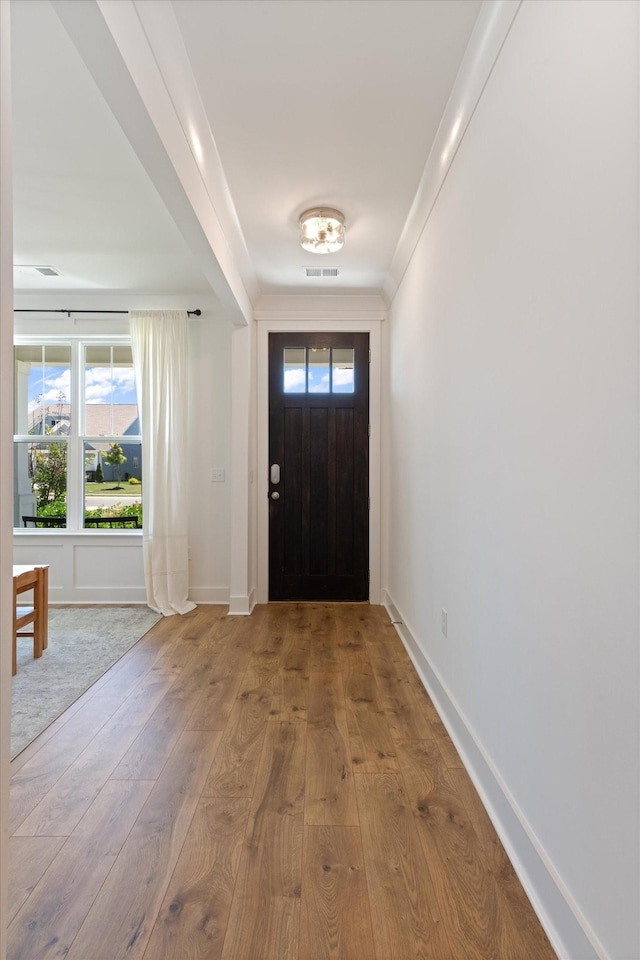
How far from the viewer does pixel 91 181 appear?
2656 mm

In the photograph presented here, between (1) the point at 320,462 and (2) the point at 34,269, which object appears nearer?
(2) the point at 34,269

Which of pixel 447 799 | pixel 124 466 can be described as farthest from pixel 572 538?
pixel 124 466

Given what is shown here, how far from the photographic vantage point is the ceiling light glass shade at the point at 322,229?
2932 millimetres

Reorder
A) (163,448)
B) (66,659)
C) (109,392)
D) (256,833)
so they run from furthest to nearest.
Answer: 1. (109,392)
2. (163,448)
3. (66,659)
4. (256,833)

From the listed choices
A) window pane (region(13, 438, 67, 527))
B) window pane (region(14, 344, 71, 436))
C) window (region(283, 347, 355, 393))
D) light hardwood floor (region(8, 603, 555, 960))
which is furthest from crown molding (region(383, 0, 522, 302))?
window pane (region(13, 438, 67, 527))

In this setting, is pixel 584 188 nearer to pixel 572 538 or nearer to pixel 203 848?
pixel 572 538

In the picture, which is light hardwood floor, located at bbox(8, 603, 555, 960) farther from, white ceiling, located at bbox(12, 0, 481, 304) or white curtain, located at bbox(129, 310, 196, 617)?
white ceiling, located at bbox(12, 0, 481, 304)

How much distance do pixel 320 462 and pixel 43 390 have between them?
253 centimetres

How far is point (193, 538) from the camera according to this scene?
176 inches

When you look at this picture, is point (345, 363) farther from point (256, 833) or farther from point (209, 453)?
point (256, 833)

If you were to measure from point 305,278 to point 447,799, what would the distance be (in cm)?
349

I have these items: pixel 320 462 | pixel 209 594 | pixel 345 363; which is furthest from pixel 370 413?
pixel 209 594

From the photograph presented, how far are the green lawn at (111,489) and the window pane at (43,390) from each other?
54 cm

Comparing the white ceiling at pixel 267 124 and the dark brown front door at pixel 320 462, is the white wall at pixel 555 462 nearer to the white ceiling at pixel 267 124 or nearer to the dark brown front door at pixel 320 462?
the white ceiling at pixel 267 124
